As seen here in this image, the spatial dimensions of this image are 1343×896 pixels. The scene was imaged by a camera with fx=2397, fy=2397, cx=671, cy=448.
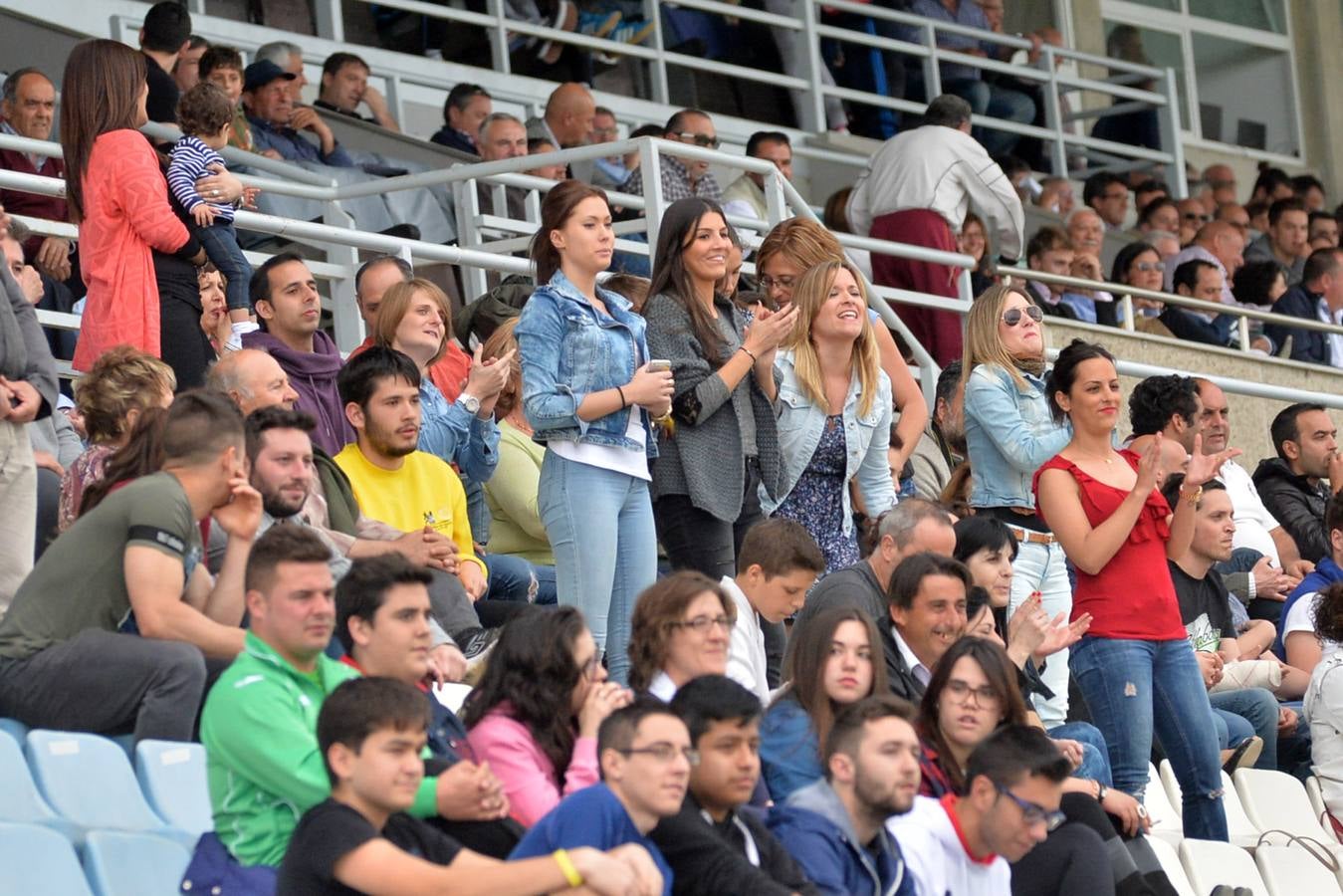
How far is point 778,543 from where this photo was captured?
6750 millimetres

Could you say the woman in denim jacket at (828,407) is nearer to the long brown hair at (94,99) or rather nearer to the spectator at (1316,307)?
the long brown hair at (94,99)

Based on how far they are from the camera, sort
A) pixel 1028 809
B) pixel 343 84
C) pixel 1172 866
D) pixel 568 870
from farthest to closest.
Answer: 1. pixel 343 84
2. pixel 1172 866
3. pixel 1028 809
4. pixel 568 870

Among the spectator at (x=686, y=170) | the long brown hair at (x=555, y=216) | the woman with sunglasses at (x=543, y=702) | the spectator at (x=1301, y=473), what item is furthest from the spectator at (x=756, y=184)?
the woman with sunglasses at (x=543, y=702)

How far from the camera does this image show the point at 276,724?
15.5 feet

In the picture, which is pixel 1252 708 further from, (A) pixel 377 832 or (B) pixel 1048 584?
(A) pixel 377 832

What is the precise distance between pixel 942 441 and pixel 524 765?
4.96m

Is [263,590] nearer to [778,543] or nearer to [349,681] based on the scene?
[349,681]

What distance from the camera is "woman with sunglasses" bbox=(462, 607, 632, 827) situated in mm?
5148

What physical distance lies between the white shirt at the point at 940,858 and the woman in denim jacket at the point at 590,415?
145cm

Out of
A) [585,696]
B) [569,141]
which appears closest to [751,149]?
[569,141]

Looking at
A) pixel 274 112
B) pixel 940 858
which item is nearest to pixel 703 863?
pixel 940 858

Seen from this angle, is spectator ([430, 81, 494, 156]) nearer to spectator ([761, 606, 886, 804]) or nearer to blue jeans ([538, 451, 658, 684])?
blue jeans ([538, 451, 658, 684])

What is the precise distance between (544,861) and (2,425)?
2541mm

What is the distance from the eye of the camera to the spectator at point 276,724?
471 cm
